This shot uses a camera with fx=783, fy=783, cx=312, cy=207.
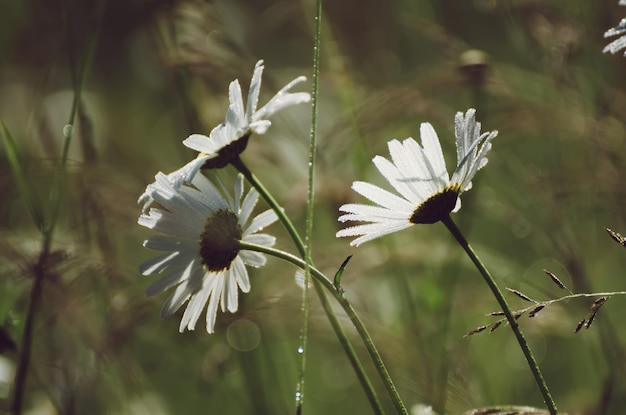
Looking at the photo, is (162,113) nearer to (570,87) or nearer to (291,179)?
(291,179)

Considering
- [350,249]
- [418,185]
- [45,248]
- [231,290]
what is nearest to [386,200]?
[418,185]

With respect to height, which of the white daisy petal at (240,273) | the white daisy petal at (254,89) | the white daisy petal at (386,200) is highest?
the white daisy petal at (254,89)

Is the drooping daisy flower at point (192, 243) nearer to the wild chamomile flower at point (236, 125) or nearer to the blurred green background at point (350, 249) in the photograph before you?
the wild chamomile flower at point (236, 125)

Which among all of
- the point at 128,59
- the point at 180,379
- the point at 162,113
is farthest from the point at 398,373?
the point at 128,59

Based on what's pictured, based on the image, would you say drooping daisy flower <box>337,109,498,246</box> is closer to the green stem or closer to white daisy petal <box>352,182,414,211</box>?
white daisy petal <box>352,182,414,211</box>

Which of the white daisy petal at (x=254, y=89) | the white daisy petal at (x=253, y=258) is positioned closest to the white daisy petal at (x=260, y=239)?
the white daisy petal at (x=253, y=258)

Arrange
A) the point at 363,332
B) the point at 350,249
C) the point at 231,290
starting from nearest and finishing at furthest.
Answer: the point at 363,332, the point at 231,290, the point at 350,249

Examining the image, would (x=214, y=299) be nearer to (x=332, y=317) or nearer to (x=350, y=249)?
(x=332, y=317)
